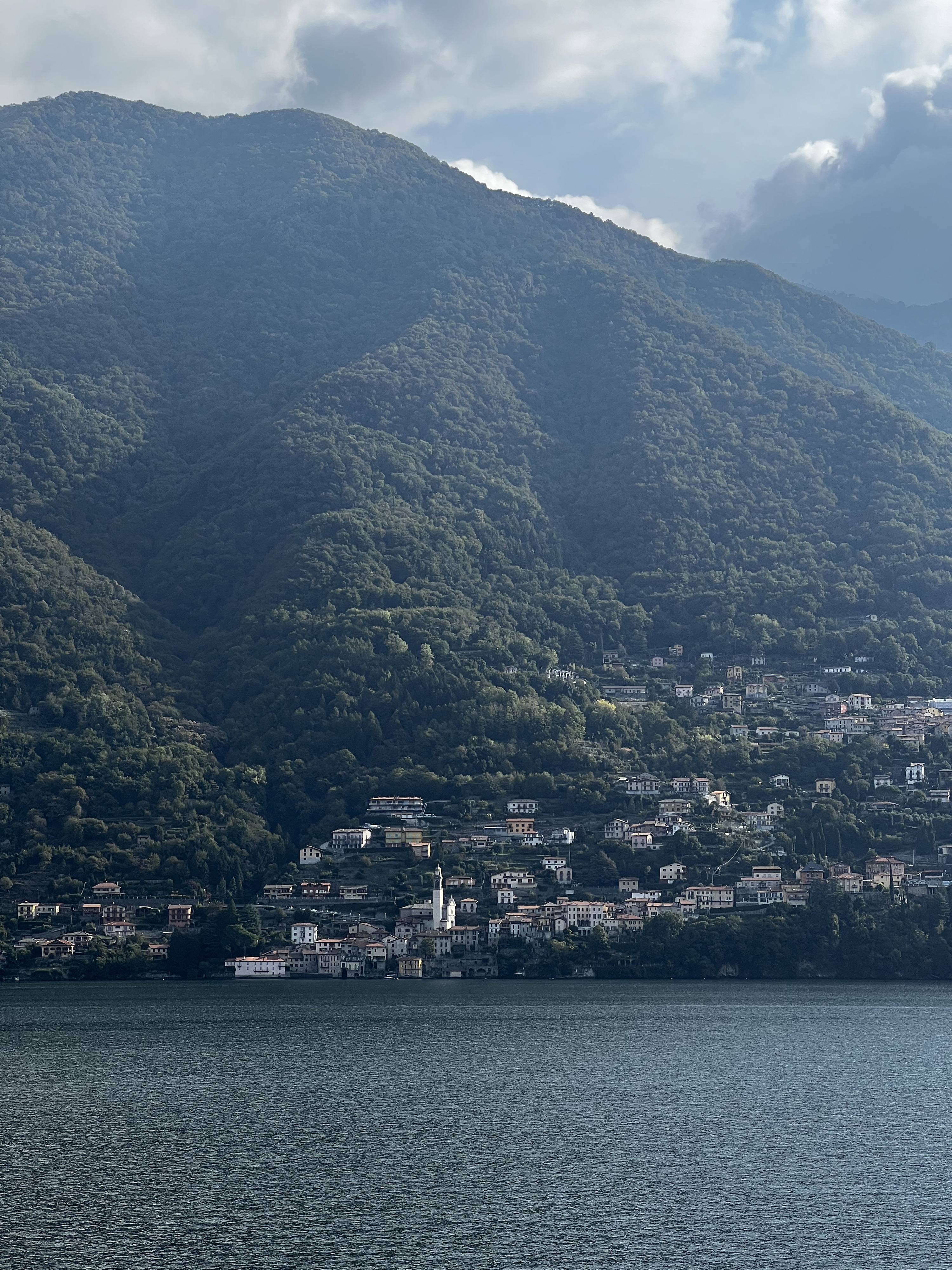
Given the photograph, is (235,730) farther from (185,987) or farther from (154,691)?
(185,987)

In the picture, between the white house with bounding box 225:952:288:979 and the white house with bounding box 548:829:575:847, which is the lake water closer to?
the white house with bounding box 225:952:288:979

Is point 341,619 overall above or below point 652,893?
above

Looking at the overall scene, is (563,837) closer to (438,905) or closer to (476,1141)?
(438,905)

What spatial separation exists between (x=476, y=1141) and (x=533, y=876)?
7959 cm

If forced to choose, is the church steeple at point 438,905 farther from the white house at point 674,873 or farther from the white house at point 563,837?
the white house at point 674,873

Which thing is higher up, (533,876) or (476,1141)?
(533,876)

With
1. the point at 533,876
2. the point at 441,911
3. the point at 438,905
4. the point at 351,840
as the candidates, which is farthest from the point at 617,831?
the point at 351,840

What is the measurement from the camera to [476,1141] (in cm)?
5322

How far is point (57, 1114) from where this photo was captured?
5788 cm

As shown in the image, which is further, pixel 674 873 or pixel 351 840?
pixel 351 840

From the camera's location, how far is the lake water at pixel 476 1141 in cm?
4025

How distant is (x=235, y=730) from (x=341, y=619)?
17767 mm

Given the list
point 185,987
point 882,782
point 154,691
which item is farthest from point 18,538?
point 882,782

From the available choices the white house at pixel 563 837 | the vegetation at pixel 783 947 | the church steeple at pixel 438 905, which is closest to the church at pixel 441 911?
the church steeple at pixel 438 905
